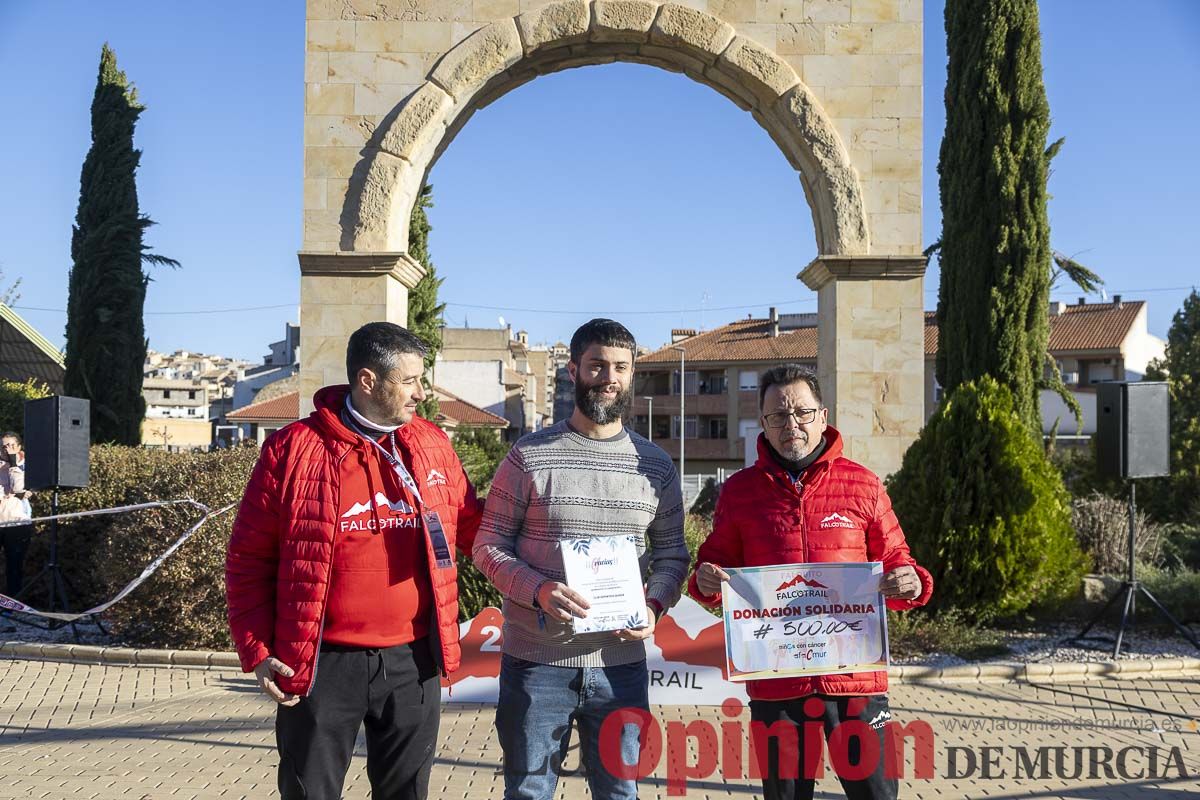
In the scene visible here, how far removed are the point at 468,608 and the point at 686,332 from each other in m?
53.8

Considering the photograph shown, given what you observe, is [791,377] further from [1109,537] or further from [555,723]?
[1109,537]

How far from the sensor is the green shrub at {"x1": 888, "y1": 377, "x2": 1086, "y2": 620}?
27.9 ft

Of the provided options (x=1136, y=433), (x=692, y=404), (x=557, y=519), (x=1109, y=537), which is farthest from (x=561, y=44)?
(x=692, y=404)

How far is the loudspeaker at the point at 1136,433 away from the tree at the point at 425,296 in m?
6.98

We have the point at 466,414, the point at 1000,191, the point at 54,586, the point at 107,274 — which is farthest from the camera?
the point at 466,414

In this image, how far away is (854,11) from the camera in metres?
8.65

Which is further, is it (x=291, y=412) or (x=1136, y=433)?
(x=291, y=412)

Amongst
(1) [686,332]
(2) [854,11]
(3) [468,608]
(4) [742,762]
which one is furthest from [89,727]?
(1) [686,332]

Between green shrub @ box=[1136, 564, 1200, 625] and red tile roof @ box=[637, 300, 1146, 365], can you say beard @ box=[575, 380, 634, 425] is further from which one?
red tile roof @ box=[637, 300, 1146, 365]

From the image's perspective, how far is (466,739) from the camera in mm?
5789

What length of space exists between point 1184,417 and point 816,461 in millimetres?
17474

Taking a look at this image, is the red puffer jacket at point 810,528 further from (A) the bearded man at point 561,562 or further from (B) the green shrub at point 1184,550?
(B) the green shrub at point 1184,550

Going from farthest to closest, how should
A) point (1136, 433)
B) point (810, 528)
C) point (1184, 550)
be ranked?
1. point (1184, 550)
2. point (1136, 433)
3. point (810, 528)

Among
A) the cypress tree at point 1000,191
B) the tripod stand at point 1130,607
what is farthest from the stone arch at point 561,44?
the cypress tree at point 1000,191
